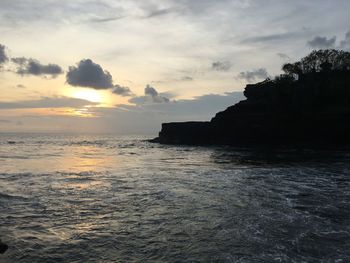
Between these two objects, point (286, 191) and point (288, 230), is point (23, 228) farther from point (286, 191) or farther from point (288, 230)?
point (286, 191)

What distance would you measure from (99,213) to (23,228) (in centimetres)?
363

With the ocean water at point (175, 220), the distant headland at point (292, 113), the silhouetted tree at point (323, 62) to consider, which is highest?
the silhouetted tree at point (323, 62)

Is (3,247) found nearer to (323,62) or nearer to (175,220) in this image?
(175,220)

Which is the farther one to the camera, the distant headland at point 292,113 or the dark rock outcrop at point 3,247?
the distant headland at point 292,113

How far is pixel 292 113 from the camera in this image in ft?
298

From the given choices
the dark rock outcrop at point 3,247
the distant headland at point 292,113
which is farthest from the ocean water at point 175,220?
the distant headland at point 292,113

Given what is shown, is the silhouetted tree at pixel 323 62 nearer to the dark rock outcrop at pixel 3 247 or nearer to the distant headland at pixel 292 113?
the distant headland at pixel 292 113

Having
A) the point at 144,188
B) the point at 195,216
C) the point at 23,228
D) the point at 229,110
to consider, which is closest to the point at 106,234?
the point at 23,228

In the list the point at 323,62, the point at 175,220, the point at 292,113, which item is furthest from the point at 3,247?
the point at 323,62

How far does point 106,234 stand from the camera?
13.8 metres

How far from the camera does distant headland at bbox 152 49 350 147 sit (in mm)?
85625

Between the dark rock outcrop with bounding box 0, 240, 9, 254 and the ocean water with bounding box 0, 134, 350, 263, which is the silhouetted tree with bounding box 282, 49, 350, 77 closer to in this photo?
the ocean water with bounding box 0, 134, 350, 263

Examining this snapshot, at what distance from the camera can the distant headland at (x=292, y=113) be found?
281 ft

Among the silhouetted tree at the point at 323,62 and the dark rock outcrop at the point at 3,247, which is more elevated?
the silhouetted tree at the point at 323,62
